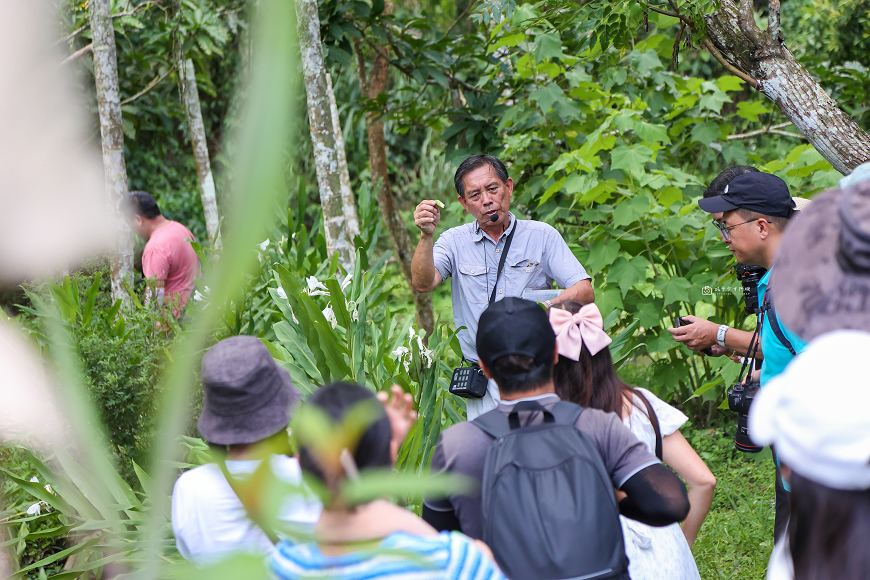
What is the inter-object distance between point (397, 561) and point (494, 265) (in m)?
2.59

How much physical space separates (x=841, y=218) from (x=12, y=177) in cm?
93

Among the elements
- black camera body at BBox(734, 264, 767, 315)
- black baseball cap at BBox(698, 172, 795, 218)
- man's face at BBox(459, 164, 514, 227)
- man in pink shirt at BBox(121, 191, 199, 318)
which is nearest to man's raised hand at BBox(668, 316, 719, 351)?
black camera body at BBox(734, 264, 767, 315)

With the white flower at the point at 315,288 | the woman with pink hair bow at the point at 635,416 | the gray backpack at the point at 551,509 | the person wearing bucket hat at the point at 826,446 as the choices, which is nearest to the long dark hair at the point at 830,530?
the person wearing bucket hat at the point at 826,446

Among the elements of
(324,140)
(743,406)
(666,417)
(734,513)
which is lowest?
(734,513)

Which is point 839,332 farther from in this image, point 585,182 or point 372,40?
point 372,40

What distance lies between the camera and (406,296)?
10070 mm

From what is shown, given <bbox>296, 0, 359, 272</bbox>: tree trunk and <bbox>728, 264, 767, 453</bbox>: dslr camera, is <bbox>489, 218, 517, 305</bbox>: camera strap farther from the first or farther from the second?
<bbox>296, 0, 359, 272</bbox>: tree trunk

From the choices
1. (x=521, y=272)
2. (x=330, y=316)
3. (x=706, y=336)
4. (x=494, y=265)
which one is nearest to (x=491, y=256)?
(x=494, y=265)

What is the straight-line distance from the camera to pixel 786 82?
2.58m

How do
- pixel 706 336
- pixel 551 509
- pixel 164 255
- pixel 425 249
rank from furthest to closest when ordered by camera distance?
pixel 164 255, pixel 425 249, pixel 706 336, pixel 551 509

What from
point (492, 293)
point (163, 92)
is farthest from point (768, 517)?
point (163, 92)

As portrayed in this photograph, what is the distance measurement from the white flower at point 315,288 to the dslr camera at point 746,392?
1826 millimetres

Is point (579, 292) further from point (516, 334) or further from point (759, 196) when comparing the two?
point (516, 334)

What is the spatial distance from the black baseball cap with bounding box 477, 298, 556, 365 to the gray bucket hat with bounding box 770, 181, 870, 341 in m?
0.57
